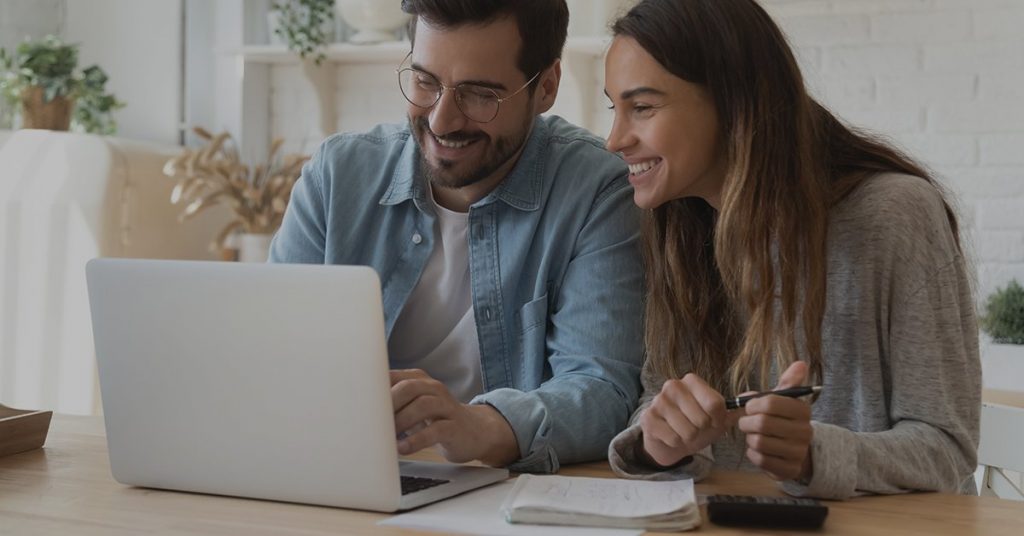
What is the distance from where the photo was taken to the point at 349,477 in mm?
1207

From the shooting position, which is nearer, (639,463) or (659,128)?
(639,463)

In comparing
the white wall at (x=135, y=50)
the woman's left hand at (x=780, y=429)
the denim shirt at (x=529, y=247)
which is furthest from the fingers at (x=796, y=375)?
the white wall at (x=135, y=50)

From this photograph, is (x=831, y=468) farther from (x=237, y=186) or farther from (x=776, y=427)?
(x=237, y=186)

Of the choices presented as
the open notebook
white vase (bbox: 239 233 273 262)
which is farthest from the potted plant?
the open notebook

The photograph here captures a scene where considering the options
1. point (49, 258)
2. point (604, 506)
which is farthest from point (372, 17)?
point (604, 506)

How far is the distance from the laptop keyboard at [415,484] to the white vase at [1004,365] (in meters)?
2.07

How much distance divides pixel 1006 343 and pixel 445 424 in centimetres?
211

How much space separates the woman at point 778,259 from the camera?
4.65 feet

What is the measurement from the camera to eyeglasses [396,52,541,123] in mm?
1807

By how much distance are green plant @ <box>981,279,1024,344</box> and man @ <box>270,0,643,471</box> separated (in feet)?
5.12

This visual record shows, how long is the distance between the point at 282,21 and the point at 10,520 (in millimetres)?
2688

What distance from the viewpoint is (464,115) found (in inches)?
71.7

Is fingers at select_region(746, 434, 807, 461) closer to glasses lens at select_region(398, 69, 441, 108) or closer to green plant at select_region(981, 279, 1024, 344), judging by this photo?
glasses lens at select_region(398, 69, 441, 108)

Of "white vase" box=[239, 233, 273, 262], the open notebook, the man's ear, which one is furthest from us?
"white vase" box=[239, 233, 273, 262]
